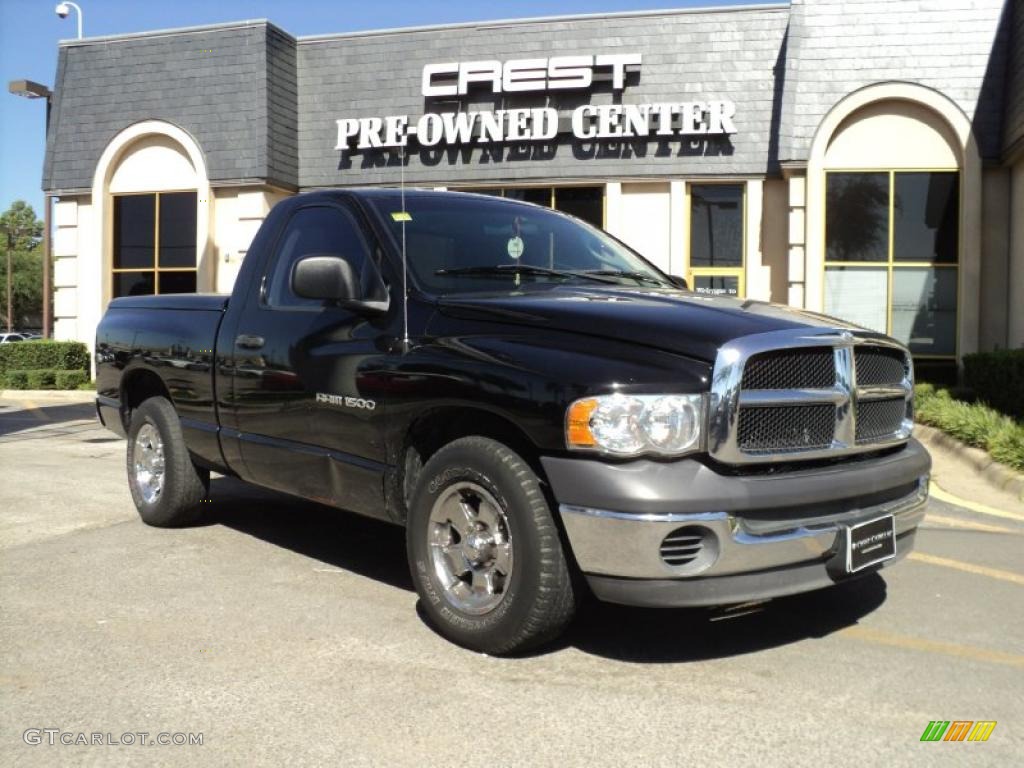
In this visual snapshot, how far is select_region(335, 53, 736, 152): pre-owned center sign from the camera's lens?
17.5 meters

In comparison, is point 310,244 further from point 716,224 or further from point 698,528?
point 716,224

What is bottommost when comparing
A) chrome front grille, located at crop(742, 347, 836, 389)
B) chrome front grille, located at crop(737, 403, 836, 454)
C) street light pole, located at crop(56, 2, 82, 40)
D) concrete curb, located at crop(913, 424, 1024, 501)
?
concrete curb, located at crop(913, 424, 1024, 501)

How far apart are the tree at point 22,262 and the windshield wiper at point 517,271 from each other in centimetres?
7721

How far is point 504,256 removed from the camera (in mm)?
4934

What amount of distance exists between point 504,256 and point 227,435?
1.90 meters

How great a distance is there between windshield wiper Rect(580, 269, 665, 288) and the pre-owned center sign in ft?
42.1

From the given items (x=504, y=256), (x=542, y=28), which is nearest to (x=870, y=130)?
(x=542, y=28)

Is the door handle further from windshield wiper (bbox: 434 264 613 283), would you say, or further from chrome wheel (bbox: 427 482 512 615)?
chrome wheel (bbox: 427 482 512 615)

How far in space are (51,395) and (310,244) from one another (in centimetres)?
1546

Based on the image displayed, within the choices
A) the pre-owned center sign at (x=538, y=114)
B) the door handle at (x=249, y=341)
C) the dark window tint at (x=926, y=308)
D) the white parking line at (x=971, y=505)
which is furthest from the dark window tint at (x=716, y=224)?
the door handle at (x=249, y=341)

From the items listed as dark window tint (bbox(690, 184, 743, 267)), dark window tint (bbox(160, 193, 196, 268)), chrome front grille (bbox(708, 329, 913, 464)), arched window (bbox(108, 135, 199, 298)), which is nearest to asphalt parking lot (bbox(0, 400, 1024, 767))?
chrome front grille (bbox(708, 329, 913, 464))

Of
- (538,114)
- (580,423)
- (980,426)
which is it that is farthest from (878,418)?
(538,114)

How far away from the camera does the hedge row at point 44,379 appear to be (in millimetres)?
19406

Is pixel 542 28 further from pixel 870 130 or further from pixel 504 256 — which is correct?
pixel 504 256
